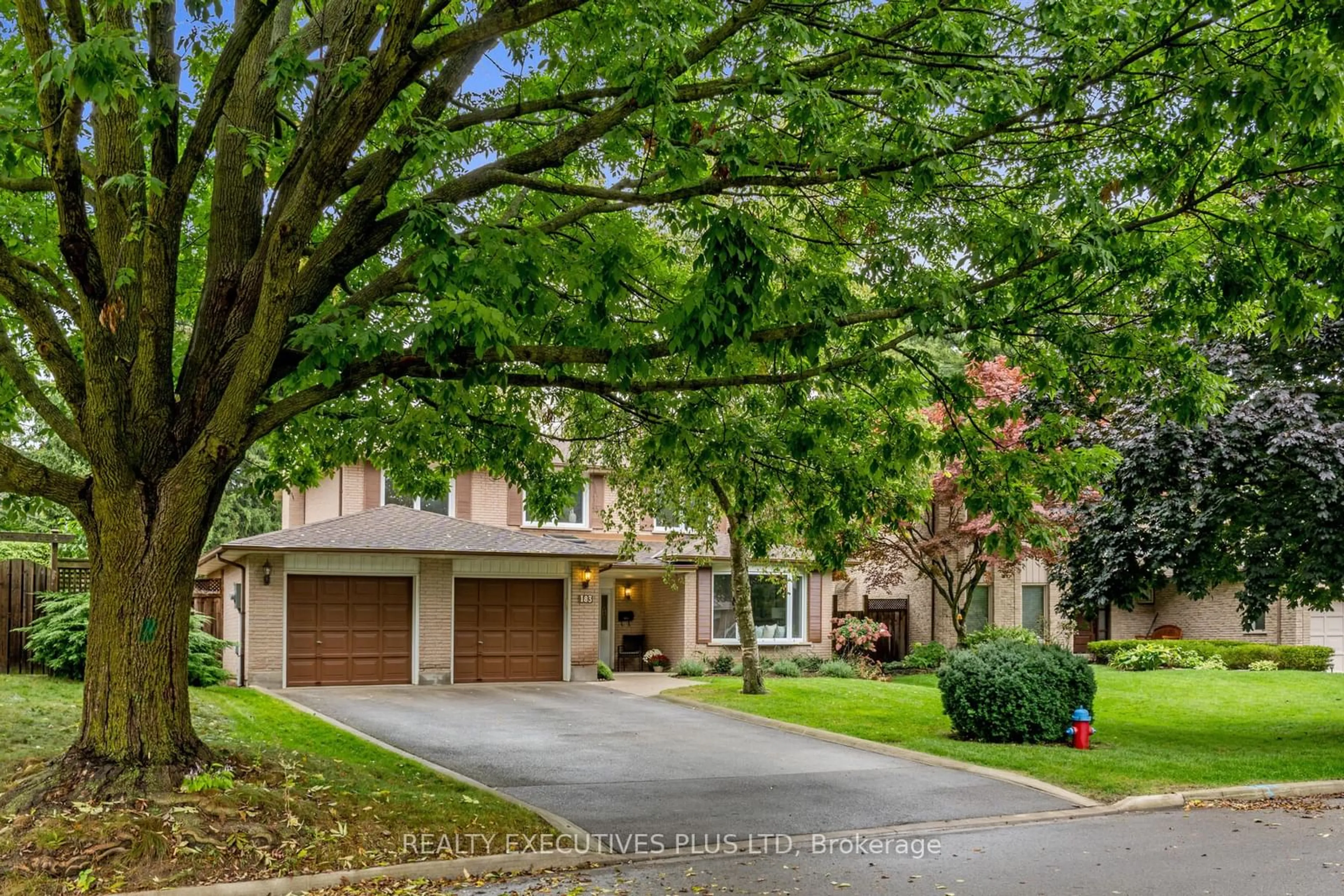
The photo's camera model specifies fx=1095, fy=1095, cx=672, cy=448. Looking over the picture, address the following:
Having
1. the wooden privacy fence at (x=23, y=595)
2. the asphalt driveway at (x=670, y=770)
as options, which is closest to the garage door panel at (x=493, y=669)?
the asphalt driveway at (x=670, y=770)

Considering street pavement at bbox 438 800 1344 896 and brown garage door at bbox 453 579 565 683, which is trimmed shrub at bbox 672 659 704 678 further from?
street pavement at bbox 438 800 1344 896

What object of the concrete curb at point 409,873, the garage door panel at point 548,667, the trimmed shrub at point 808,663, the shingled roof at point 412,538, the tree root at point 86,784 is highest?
the shingled roof at point 412,538

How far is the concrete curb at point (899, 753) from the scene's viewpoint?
41.1ft

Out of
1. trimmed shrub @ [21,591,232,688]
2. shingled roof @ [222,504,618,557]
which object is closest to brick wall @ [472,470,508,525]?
shingled roof @ [222,504,618,557]

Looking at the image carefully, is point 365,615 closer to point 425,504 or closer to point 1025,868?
point 425,504

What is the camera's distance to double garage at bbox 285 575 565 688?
23109 mm

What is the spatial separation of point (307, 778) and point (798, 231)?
930 cm

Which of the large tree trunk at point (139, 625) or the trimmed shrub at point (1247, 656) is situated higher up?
the large tree trunk at point (139, 625)

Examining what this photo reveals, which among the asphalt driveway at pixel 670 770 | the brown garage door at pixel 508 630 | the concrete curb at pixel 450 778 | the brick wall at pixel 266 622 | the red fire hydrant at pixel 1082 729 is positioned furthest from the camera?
the brown garage door at pixel 508 630

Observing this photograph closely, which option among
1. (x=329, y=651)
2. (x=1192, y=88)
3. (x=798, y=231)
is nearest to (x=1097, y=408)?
(x=798, y=231)

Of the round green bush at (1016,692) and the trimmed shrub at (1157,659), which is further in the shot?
the trimmed shrub at (1157,659)

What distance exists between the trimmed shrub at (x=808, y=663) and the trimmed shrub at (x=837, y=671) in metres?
0.70

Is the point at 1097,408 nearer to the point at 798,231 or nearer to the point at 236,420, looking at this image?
the point at 798,231

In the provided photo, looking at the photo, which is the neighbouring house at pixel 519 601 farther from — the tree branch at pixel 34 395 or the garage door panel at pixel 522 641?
the tree branch at pixel 34 395
